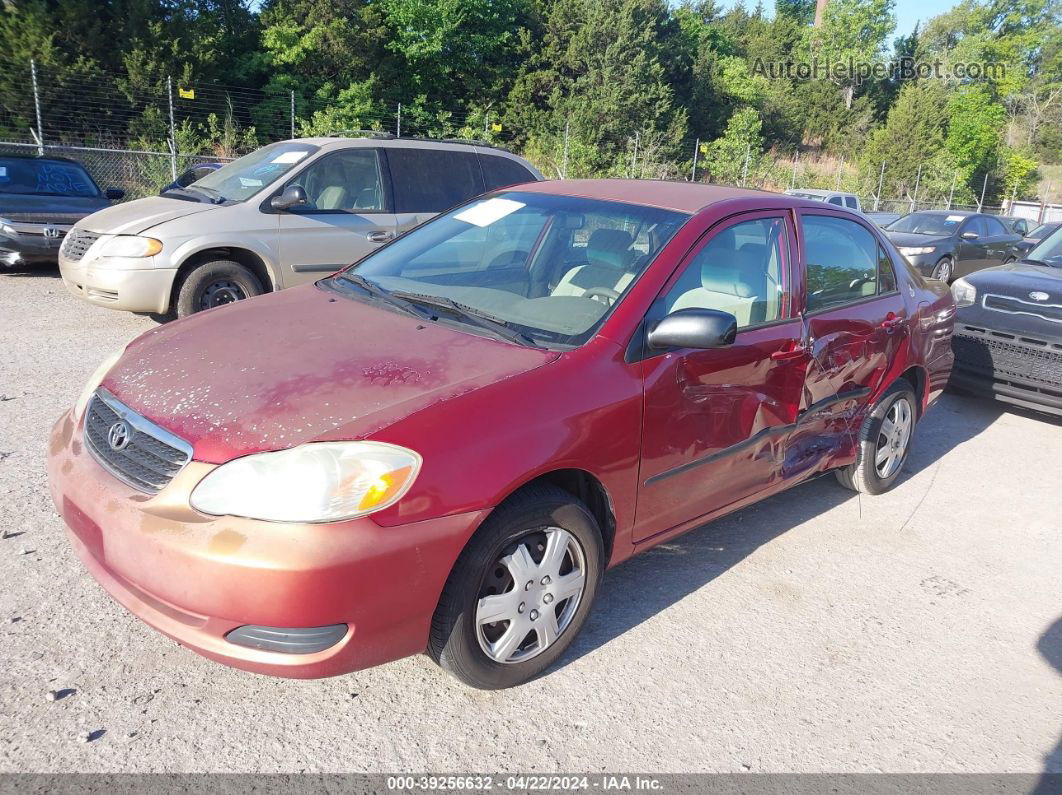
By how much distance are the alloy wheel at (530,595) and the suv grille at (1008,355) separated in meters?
5.32

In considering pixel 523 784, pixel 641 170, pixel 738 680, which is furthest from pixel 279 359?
pixel 641 170

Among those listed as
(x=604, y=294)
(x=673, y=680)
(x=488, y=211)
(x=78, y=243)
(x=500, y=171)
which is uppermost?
(x=500, y=171)

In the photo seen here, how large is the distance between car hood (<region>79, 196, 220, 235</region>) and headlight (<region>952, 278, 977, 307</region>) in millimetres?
6692

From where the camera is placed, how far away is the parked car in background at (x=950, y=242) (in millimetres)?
14797

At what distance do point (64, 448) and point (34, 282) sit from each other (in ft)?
25.4

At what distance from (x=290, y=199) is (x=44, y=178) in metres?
4.84

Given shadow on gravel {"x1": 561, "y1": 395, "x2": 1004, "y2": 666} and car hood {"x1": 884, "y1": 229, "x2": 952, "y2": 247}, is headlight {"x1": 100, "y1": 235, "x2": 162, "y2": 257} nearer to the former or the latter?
shadow on gravel {"x1": 561, "y1": 395, "x2": 1004, "y2": 666}

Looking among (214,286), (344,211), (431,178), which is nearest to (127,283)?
(214,286)

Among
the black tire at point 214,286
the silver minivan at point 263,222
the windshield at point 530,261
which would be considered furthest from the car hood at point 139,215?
the windshield at point 530,261

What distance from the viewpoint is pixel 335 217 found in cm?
744

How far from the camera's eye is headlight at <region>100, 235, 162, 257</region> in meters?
6.64

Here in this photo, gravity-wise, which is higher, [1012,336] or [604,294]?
[604,294]

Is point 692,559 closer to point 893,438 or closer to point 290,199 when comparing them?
point 893,438

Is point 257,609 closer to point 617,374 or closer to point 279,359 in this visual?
point 279,359
